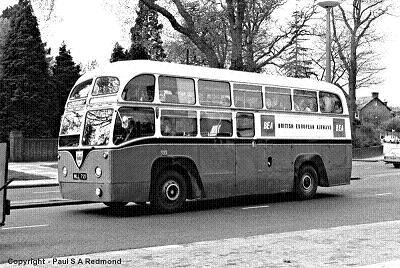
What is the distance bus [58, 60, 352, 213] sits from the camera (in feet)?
43.7

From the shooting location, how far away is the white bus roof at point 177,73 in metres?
13.7

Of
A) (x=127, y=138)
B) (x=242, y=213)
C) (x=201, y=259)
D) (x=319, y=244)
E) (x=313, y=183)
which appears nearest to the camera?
(x=201, y=259)

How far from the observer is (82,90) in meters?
14.3

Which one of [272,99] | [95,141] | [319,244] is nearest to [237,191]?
[272,99]

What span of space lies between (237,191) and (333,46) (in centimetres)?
4013

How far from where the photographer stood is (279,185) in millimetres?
16891

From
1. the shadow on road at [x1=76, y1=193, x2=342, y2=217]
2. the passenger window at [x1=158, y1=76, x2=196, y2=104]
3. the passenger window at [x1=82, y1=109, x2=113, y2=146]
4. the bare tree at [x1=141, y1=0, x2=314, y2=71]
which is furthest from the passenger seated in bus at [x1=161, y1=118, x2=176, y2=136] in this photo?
the bare tree at [x1=141, y1=0, x2=314, y2=71]

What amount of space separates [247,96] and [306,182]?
3.54m

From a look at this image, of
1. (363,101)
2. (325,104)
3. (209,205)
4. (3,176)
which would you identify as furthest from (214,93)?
(363,101)

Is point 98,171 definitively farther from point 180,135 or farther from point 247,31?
point 247,31

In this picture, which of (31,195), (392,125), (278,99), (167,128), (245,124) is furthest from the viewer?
(392,125)

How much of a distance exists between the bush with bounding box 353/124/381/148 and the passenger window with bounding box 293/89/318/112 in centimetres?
3607

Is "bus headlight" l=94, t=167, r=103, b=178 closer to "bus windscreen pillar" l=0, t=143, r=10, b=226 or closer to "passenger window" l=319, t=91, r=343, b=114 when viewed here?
"bus windscreen pillar" l=0, t=143, r=10, b=226

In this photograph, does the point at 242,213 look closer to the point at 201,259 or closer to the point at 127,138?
the point at 127,138
